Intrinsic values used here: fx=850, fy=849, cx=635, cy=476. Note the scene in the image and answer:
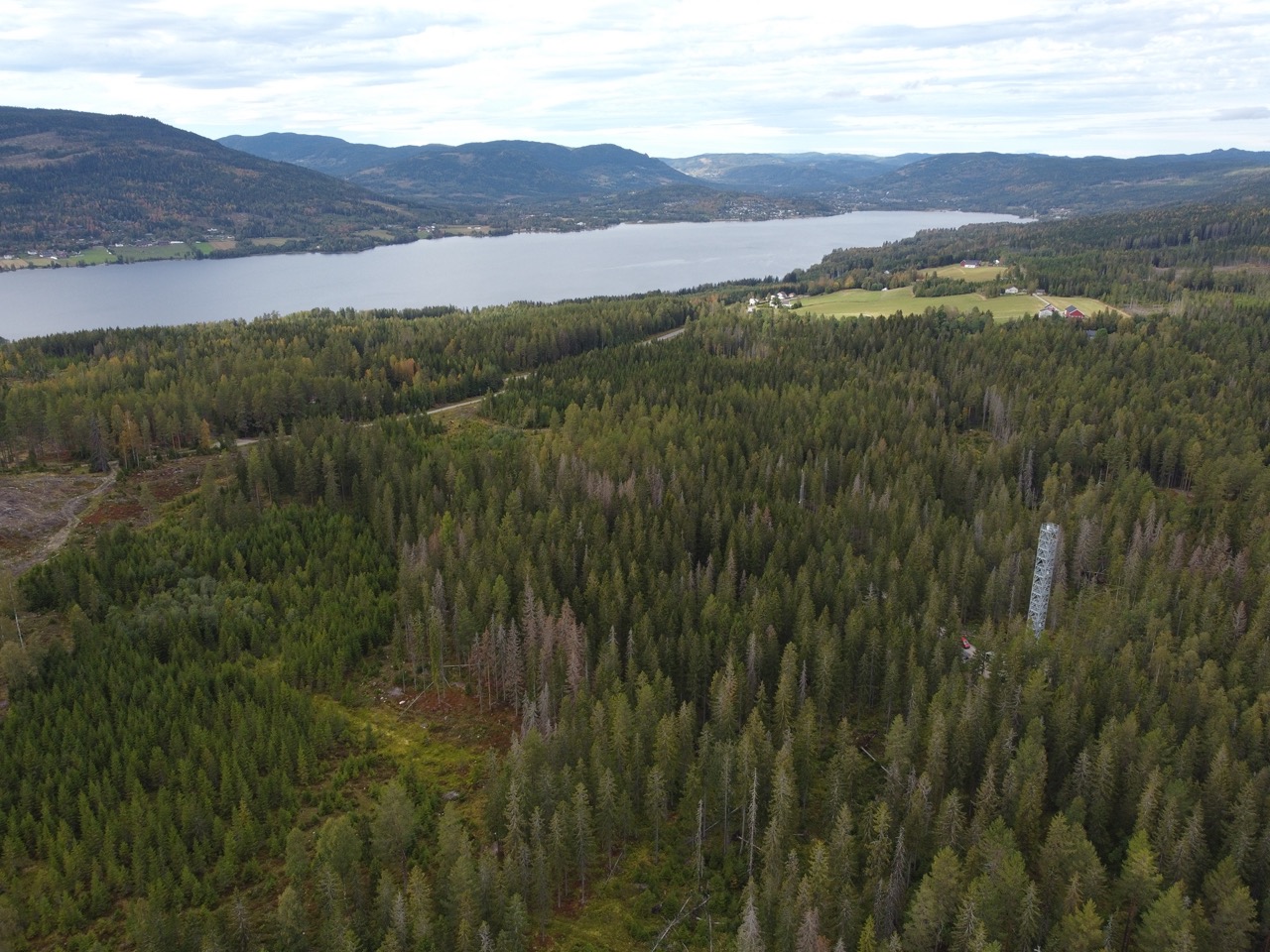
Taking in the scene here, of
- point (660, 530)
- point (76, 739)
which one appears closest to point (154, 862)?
point (76, 739)

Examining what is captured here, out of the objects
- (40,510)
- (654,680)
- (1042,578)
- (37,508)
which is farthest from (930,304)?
(37,508)

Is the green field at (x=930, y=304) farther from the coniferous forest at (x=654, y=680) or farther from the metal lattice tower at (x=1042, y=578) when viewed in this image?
the metal lattice tower at (x=1042, y=578)

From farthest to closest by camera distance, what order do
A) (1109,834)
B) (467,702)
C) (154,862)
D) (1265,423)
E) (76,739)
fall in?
(1265,423) → (467,702) → (76,739) → (1109,834) → (154,862)

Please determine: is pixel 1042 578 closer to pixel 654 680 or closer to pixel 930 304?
pixel 654 680

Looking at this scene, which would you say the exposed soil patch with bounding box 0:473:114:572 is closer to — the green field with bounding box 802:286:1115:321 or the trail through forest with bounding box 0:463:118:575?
the trail through forest with bounding box 0:463:118:575

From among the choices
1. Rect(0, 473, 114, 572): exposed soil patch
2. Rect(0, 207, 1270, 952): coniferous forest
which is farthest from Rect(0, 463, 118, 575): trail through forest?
Rect(0, 207, 1270, 952): coniferous forest

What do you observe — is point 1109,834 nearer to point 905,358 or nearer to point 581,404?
→ point 581,404
